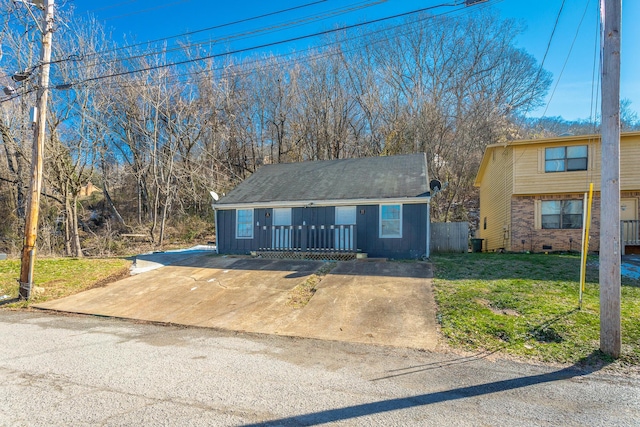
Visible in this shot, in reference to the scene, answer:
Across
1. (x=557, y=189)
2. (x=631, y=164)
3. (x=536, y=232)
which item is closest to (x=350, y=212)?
(x=536, y=232)

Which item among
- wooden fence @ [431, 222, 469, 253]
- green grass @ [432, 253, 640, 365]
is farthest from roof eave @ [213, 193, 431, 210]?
wooden fence @ [431, 222, 469, 253]

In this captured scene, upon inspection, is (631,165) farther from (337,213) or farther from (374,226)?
(337,213)

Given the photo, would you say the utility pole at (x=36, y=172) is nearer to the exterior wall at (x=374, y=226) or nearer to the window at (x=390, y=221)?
the exterior wall at (x=374, y=226)

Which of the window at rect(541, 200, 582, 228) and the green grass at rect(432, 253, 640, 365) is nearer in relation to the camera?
the green grass at rect(432, 253, 640, 365)

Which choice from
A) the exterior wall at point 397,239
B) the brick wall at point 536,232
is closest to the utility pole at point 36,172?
the exterior wall at point 397,239

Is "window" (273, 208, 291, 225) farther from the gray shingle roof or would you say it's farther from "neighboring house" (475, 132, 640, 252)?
"neighboring house" (475, 132, 640, 252)

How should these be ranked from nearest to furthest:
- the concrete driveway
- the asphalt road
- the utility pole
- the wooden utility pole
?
the asphalt road → the wooden utility pole → the concrete driveway → the utility pole

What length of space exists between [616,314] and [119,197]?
2858 cm

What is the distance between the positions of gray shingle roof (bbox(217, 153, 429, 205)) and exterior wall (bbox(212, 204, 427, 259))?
0.46 meters

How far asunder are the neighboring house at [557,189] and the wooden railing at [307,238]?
7.10 m

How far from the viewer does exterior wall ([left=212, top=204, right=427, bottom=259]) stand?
1142cm

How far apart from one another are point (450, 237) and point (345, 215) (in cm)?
444

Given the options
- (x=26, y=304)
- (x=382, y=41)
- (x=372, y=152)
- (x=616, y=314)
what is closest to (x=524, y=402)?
(x=616, y=314)

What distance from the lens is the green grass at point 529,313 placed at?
471 centimetres
